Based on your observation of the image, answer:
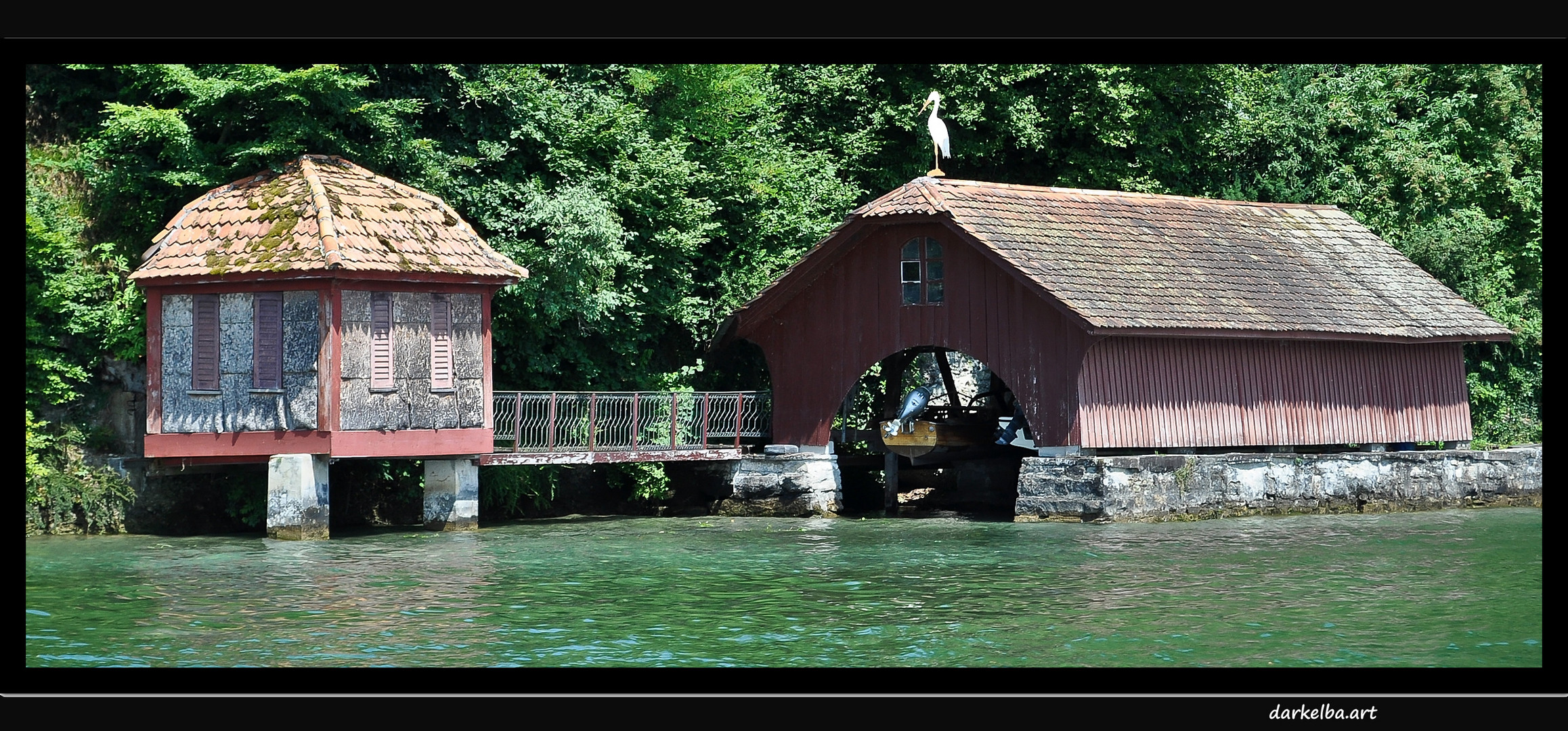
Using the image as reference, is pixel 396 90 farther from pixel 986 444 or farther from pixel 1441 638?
pixel 1441 638

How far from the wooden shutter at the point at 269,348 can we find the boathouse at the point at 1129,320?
8482 millimetres

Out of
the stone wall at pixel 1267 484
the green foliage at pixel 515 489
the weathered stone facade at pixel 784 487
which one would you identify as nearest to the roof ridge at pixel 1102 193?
the stone wall at pixel 1267 484

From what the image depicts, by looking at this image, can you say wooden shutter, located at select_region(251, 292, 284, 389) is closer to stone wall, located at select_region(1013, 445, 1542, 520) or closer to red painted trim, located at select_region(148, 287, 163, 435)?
red painted trim, located at select_region(148, 287, 163, 435)

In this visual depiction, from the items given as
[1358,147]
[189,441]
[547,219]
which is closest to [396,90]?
[547,219]

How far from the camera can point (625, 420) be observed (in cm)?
2716

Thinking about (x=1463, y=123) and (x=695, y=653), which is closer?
(x=695, y=653)

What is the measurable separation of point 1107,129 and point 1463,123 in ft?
26.8

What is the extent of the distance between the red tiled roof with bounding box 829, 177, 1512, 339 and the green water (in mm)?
3602

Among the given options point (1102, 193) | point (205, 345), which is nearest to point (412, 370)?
point (205, 345)

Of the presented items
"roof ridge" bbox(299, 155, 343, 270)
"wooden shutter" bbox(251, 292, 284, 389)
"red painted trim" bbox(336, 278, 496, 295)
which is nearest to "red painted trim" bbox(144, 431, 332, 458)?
"wooden shutter" bbox(251, 292, 284, 389)

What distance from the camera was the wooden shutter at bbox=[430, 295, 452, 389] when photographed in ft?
77.5

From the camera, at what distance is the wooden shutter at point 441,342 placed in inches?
930

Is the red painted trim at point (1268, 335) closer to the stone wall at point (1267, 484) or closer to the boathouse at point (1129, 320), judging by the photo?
the boathouse at point (1129, 320)

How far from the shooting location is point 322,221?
22.8 m
